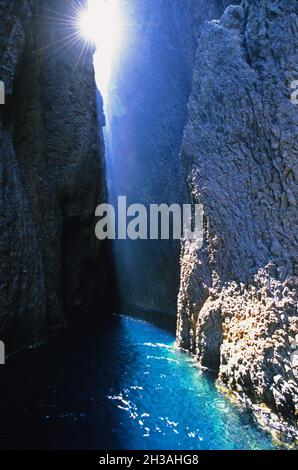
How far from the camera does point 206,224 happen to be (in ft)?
60.4

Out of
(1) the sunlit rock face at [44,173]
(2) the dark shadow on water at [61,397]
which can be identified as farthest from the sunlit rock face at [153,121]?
(2) the dark shadow on water at [61,397]

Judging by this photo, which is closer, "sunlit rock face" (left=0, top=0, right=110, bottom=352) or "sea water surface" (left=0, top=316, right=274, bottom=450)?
"sea water surface" (left=0, top=316, right=274, bottom=450)

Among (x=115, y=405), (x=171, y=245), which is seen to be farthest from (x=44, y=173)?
(x=115, y=405)

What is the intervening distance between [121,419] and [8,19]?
18.7m

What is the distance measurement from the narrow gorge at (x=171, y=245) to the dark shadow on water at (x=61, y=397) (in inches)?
3.0

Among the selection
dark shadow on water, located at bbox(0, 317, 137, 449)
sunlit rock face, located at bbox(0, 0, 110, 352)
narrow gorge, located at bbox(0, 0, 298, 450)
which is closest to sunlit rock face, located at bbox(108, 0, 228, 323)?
narrow gorge, located at bbox(0, 0, 298, 450)

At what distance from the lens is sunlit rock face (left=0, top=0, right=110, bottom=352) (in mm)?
18219

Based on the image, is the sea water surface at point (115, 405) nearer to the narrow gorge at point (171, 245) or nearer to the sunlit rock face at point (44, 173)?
the narrow gorge at point (171, 245)

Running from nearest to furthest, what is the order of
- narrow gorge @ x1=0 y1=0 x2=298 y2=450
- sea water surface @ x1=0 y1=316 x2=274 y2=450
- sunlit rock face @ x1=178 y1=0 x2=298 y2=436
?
sea water surface @ x1=0 y1=316 x2=274 y2=450
narrow gorge @ x1=0 y1=0 x2=298 y2=450
sunlit rock face @ x1=178 y1=0 x2=298 y2=436

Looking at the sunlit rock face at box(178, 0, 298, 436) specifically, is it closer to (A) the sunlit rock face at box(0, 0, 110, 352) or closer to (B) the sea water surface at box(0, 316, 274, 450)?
(B) the sea water surface at box(0, 316, 274, 450)

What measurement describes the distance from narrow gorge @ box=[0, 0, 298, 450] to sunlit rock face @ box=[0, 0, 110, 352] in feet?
0.38

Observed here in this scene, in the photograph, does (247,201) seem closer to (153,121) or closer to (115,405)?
(115,405)

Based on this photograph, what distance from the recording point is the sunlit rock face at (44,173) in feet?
59.8

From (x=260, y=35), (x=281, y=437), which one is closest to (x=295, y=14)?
(x=260, y=35)
